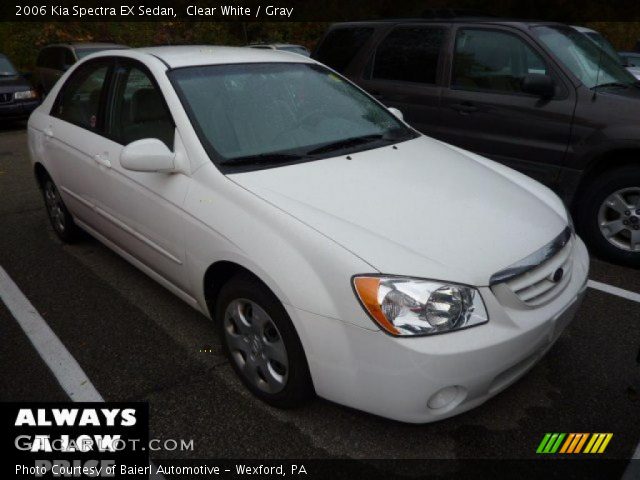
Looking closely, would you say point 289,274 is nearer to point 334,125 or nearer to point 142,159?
point 142,159

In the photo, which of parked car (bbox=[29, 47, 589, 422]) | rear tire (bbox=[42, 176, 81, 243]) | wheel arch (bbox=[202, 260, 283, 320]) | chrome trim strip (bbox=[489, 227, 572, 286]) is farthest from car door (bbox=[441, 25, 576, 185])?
rear tire (bbox=[42, 176, 81, 243])

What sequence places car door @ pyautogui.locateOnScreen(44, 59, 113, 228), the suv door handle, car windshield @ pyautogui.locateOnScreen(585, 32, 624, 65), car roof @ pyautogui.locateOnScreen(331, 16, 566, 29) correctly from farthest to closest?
car windshield @ pyautogui.locateOnScreen(585, 32, 624, 65) < the suv door handle < car roof @ pyautogui.locateOnScreen(331, 16, 566, 29) < car door @ pyautogui.locateOnScreen(44, 59, 113, 228)

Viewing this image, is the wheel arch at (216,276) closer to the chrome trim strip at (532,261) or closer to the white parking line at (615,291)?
the chrome trim strip at (532,261)

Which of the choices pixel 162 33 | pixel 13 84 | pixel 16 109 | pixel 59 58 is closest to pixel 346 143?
pixel 16 109

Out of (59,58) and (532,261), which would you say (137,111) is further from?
(59,58)

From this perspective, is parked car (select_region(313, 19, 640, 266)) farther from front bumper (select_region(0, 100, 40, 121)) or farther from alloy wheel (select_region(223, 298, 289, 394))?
front bumper (select_region(0, 100, 40, 121))

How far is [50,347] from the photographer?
9.78ft

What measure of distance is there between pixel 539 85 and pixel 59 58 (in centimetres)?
968

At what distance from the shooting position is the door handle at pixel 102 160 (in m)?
3.19

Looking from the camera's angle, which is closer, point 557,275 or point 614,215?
point 557,275

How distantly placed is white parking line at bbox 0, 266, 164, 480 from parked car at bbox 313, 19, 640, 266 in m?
3.52

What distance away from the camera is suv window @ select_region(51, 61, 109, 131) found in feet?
11.5

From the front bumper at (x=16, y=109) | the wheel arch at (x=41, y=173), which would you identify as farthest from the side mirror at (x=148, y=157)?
the front bumper at (x=16, y=109)

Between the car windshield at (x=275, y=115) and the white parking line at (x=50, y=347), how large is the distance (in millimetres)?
1337
